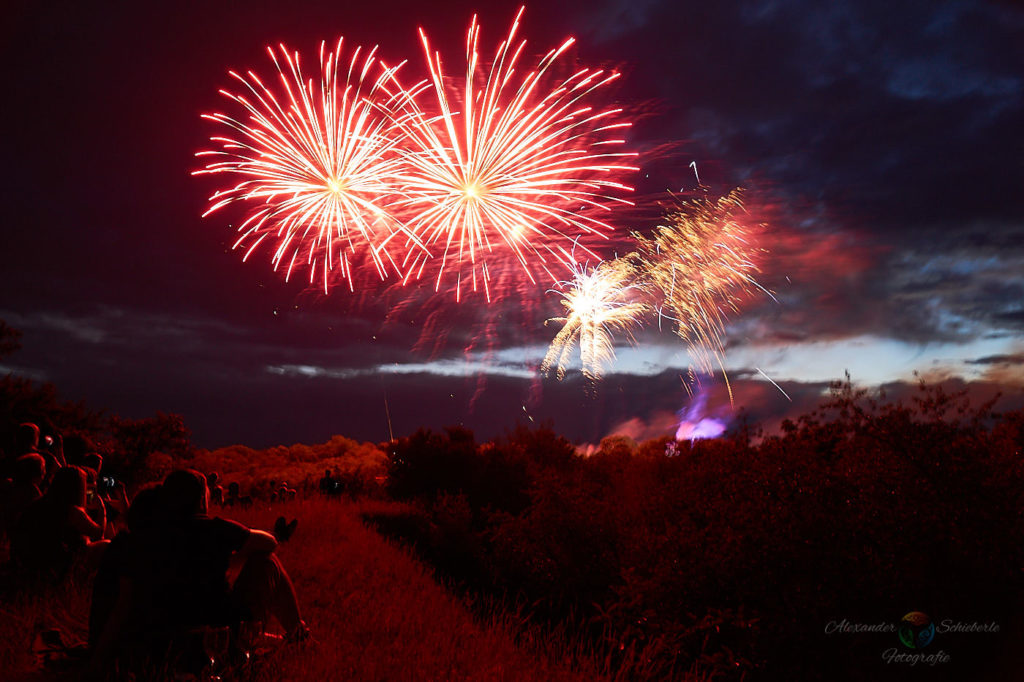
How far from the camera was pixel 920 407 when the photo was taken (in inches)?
414

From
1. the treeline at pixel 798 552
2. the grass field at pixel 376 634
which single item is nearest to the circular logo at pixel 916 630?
the treeline at pixel 798 552

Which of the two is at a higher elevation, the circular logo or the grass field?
the circular logo

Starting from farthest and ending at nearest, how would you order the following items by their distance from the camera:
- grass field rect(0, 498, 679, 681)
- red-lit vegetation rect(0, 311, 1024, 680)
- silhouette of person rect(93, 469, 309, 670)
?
red-lit vegetation rect(0, 311, 1024, 680) < grass field rect(0, 498, 679, 681) < silhouette of person rect(93, 469, 309, 670)

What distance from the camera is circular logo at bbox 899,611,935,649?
8.07 meters

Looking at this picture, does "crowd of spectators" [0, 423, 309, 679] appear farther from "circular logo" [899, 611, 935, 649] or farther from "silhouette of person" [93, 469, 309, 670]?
"circular logo" [899, 611, 935, 649]

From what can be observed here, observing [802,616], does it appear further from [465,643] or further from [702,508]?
[465,643]

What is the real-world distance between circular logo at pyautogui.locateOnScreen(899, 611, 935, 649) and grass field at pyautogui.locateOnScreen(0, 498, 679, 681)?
3.97 m

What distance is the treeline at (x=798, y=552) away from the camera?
7996mm

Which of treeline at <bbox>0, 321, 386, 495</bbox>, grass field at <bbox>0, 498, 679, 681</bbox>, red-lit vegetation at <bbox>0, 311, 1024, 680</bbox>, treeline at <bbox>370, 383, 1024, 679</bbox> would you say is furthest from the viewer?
treeline at <bbox>0, 321, 386, 495</bbox>

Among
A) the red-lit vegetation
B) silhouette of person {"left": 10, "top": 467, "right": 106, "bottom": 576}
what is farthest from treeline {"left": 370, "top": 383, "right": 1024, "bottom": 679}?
silhouette of person {"left": 10, "top": 467, "right": 106, "bottom": 576}

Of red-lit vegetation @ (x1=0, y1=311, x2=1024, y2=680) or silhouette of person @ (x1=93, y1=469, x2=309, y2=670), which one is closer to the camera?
silhouette of person @ (x1=93, y1=469, x2=309, y2=670)

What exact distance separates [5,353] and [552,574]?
24.3 metres

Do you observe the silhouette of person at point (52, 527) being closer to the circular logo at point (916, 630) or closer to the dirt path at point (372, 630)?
the dirt path at point (372, 630)

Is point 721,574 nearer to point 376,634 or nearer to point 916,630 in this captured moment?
point 916,630
